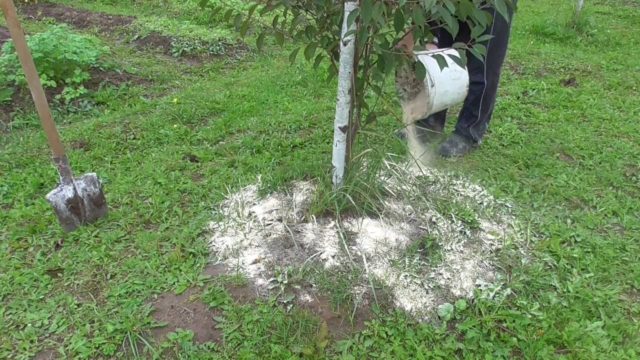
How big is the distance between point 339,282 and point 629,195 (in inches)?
72.0

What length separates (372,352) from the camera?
192 centimetres

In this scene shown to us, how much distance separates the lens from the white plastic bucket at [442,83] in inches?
91.1

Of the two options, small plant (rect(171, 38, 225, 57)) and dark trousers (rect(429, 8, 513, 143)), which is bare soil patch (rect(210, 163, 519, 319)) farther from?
small plant (rect(171, 38, 225, 57))

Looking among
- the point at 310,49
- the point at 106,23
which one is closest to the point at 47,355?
the point at 310,49

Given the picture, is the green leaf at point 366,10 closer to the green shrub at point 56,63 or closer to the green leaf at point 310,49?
the green leaf at point 310,49

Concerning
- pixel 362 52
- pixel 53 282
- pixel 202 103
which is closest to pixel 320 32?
pixel 362 52

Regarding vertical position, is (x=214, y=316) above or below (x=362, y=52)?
below

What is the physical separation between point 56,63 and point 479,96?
2.97m

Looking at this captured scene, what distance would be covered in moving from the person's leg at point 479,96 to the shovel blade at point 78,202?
6.29 ft

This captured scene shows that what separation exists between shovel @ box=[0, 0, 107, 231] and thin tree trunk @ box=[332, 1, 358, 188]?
1120 mm

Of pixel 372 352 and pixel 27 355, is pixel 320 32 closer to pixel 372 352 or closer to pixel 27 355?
pixel 372 352

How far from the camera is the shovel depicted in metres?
2.18

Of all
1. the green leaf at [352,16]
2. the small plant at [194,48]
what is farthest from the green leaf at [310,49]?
the small plant at [194,48]

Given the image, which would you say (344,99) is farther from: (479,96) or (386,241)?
(479,96)
